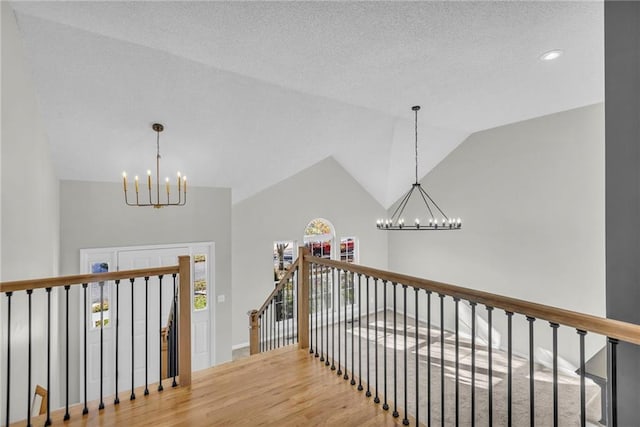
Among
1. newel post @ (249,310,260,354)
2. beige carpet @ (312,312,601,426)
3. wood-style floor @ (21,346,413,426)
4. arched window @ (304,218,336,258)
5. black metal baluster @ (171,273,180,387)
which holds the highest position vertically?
arched window @ (304,218,336,258)

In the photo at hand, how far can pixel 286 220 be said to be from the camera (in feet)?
22.3

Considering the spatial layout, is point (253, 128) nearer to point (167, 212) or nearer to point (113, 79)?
point (113, 79)

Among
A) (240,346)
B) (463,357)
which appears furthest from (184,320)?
(463,357)

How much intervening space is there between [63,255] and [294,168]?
12.0 feet

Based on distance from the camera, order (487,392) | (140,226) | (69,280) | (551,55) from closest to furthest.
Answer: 1. (69,280)
2. (551,55)
3. (487,392)
4. (140,226)

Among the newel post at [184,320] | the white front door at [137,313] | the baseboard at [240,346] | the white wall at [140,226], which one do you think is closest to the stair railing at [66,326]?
the newel post at [184,320]

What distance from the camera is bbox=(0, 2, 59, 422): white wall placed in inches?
75.7

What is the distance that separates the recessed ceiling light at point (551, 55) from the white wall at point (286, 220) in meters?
4.62

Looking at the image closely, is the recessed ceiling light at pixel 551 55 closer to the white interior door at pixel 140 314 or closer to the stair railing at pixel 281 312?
the stair railing at pixel 281 312

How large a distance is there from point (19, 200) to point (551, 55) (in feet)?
14.0

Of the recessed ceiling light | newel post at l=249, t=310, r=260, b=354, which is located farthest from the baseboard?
the recessed ceiling light

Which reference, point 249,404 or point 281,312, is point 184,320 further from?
point 281,312

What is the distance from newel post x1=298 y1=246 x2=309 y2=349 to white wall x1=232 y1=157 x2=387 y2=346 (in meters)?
3.26

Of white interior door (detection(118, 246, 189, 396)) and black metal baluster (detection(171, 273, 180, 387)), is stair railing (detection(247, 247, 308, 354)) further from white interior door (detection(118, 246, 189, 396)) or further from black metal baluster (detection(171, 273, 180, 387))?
white interior door (detection(118, 246, 189, 396))
